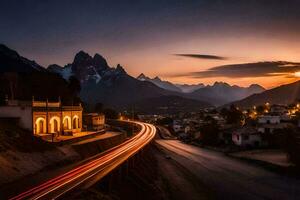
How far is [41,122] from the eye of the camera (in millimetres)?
70500

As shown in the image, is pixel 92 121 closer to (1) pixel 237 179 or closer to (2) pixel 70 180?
(1) pixel 237 179

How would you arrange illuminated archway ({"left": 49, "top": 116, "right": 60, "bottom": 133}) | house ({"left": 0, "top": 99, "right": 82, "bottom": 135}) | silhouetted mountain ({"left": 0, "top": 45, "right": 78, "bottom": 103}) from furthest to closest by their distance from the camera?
silhouetted mountain ({"left": 0, "top": 45, "right": 78, "bottom": 103}), illuminated archway ({"left": 49, "top": 116, "right": 60, "bottom": 133}), house ({"left": 0, "top": 99, "right": 82, "bottom": 135})

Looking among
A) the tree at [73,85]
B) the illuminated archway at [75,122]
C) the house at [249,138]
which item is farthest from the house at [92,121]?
the house at [249,138]

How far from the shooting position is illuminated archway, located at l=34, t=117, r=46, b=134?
6853cm

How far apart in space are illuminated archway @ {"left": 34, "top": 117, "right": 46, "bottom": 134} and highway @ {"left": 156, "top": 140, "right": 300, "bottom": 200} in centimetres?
2544

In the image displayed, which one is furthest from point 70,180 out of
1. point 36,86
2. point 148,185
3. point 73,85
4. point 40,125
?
point 73,85

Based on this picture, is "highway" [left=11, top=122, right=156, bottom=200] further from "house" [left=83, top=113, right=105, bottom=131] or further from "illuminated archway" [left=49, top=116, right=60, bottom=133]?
"house" [left=83, top=113, right=105, bottom=131]

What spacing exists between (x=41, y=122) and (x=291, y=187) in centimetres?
4076

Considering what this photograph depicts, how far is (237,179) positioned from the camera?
60.6 m

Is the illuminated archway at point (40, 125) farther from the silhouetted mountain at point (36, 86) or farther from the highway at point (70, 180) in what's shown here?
the silhouetted mountain at point (36, 86)

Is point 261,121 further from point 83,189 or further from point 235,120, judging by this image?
point 83,189

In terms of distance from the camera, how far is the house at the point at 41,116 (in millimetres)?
67000

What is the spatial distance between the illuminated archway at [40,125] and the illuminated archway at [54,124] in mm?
2555

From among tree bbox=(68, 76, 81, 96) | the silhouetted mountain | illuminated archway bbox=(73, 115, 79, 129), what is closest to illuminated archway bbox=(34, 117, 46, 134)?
illuminated archway bbox=(73, 115, 79, 129)
